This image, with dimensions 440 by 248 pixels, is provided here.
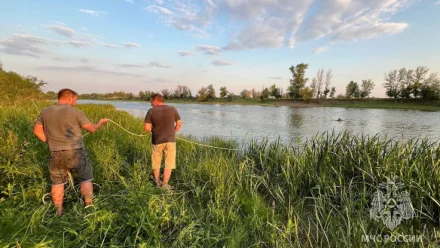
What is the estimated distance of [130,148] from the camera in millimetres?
6996

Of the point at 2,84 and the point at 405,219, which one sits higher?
the point at 2,84

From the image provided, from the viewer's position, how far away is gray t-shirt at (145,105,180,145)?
4.64 meters

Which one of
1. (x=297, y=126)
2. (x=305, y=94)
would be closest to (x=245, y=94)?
(x=305, y=94)

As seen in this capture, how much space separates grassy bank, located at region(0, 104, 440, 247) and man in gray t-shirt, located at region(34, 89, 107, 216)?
34cm

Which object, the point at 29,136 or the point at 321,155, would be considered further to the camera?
the point at 321,155

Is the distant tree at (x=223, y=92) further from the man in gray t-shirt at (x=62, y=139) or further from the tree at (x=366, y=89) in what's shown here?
the man in gray t-shirt at (x=62, y=139)

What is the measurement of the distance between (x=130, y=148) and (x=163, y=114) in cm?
300

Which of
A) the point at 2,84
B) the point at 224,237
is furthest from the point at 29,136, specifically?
the point at 2,84

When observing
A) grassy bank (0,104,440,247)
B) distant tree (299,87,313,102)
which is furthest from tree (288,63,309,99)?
grassy bank (0,104,440,247)

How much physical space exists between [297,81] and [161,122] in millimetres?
75689

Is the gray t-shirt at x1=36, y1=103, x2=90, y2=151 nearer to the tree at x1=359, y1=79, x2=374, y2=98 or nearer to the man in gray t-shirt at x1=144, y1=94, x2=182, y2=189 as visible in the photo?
the man in gray t-shirt at x1=144, y1=94, x2=182, y2=189

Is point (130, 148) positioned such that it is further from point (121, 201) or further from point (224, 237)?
point (224, 237)

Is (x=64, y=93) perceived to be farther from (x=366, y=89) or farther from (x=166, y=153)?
(x=366, y=89)

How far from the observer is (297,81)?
7412cm
